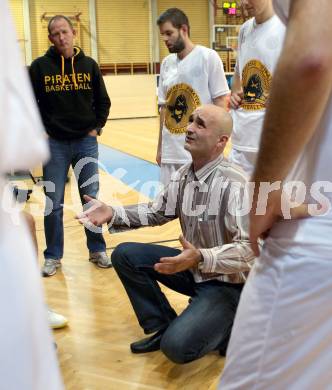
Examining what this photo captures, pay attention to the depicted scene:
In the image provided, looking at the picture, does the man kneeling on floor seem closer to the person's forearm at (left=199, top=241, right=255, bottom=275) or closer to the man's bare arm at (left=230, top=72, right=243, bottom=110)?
the person's forearm at (left=199, top=241, right=255, bottom=275)

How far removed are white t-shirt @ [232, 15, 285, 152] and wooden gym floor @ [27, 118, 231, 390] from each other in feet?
3.60

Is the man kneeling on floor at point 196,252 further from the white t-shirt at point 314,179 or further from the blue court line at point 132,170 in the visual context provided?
the blue court line at point 132,170

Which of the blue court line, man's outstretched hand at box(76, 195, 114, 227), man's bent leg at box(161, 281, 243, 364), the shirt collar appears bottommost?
the blue court line

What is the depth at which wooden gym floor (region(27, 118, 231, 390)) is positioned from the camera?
2.79 metres

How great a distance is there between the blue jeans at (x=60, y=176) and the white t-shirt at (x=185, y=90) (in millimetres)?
562

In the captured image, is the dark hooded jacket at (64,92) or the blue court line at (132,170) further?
the blue court line at (132,170)

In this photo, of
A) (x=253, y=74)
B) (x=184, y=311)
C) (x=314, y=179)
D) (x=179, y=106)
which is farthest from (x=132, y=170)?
(x=314, y=179)

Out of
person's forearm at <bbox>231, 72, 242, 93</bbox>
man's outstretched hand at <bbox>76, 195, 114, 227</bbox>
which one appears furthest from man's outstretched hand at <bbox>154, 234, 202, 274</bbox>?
person's forearm at <bbox>231, 72, 242, 93</bbox>

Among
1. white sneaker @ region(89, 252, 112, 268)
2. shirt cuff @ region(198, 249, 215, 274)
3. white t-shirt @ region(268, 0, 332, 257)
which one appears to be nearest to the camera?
white t-shirt @ region(268, 0, 332, 257)

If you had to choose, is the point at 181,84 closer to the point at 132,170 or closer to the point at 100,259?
the point at 100,259

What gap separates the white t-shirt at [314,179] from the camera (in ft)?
3.93

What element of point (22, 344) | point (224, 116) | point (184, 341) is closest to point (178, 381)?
point (184, 341)

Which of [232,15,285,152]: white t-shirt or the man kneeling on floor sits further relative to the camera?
[232,15,285,152]: white t-shirt

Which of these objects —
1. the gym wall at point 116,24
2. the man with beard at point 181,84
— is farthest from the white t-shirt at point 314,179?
the gym wall at point 116,24
